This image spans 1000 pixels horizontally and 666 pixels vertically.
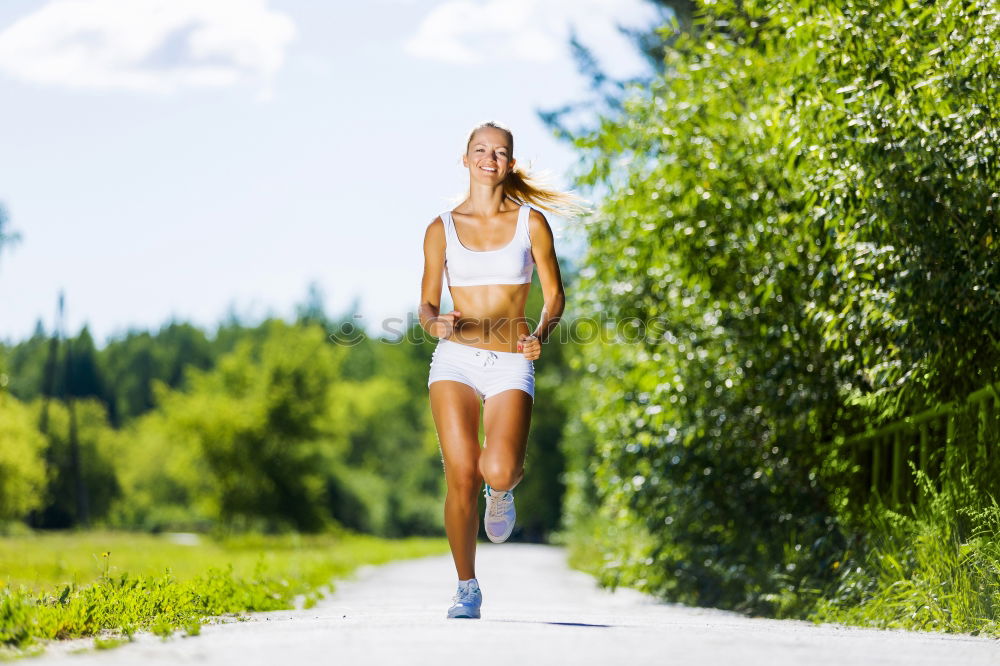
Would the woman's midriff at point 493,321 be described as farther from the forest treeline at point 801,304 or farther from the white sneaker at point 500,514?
the forest treeline at point 801,304

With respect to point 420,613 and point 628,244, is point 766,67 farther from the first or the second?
point 420,613

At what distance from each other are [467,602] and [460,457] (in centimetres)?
76

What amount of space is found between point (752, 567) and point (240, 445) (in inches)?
1715

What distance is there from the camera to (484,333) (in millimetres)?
6793

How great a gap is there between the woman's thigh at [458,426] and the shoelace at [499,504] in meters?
0.19

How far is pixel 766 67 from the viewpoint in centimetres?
1130

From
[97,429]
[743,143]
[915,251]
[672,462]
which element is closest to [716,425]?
[672,462]

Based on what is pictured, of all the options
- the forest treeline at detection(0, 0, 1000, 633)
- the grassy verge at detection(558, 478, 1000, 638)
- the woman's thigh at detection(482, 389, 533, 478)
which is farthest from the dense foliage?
the woman's thigh at detection(482, 389, 533, 478)

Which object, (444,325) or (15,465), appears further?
(15,465)

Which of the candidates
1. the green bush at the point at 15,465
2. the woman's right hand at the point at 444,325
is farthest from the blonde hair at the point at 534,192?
the green bush at the point at 15,465

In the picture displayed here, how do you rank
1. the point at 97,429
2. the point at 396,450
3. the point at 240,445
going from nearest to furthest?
the point at 240,445 → the point at 396,450 → the point at 97,429

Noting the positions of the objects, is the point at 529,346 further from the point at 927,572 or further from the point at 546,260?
the point at 927,572

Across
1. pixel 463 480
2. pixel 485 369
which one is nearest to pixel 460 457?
pixel 463 480

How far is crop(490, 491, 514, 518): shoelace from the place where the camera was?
22.4 feet
